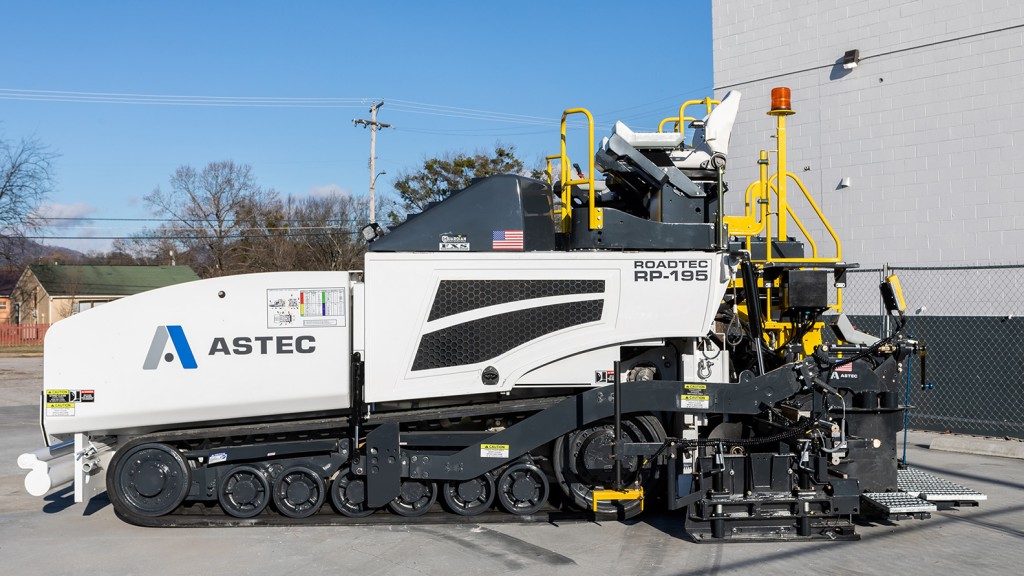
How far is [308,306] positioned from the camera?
6.75m

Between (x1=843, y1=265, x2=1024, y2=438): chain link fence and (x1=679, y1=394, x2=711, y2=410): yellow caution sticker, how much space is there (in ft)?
15.5

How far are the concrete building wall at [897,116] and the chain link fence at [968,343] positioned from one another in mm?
304

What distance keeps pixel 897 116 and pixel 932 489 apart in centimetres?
639

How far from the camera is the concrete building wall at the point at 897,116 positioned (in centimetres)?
1062

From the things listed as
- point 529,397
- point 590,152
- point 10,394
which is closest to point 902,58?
point 590,152

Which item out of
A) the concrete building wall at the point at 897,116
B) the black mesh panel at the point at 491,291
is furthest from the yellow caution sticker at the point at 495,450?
the concrete building wall at the point at 897,116

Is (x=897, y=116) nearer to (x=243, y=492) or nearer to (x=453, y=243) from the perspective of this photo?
(x=453, y=243)

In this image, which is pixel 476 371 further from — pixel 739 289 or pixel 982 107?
pixel 982 107

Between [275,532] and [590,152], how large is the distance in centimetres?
383

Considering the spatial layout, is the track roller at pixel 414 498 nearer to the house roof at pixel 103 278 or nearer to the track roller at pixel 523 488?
the track roller at pixel 523 488

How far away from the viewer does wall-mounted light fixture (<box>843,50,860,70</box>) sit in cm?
1186

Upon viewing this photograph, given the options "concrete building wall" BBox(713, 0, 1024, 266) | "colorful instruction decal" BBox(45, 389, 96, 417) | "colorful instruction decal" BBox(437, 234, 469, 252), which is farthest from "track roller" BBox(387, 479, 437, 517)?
"concrete building wall" BBox(713, 0, 1024, 266)

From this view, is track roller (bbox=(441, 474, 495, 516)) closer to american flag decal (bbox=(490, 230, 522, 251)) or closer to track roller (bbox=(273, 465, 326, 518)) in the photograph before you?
track roller (bbox=(273, 465, 326, 518))

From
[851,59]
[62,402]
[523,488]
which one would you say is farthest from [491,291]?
[851,59]
